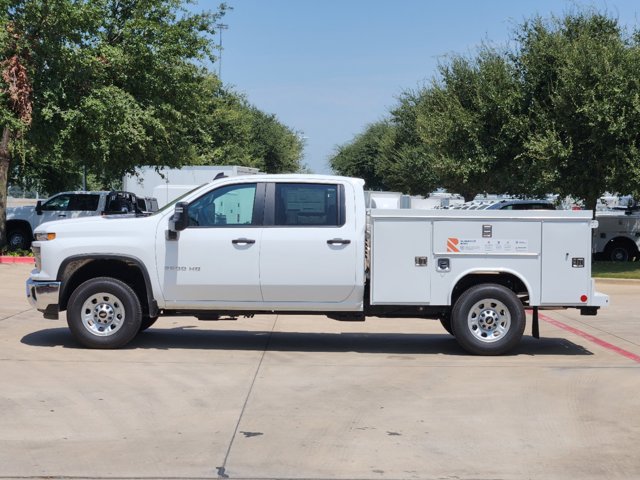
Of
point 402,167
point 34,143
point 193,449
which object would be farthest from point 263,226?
point 402,167

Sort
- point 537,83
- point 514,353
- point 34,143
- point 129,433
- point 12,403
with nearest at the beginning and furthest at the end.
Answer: point 129,433 → point 12,403 → point 514,353 → point 34,143 → point 537,83

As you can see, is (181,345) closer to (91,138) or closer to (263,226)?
(263,226)

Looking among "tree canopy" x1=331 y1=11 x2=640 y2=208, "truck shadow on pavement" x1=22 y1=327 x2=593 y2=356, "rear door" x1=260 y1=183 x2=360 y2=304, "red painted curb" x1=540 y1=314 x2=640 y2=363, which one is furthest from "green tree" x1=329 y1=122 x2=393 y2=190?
"rear door" x1=260 y1=183 x2=360 y2=304

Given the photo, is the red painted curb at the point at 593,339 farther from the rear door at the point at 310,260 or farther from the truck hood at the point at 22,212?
the truck hood at the point at 22,212

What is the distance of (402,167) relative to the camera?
52344 mm

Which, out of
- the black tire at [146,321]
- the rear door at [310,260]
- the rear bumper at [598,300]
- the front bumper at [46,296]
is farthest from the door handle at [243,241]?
the rear bumper at [598,300]

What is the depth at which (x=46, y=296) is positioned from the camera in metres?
10.1

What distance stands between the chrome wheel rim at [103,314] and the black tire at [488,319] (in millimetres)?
3896

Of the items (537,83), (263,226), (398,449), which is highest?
(537,83)

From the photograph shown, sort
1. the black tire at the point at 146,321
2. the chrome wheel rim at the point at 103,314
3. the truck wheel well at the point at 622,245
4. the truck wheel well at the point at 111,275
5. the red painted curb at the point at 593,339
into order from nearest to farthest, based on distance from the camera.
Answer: the chrome wheel rim at the point at 103,314, the truck wheel well at the point at 111,275, the red painted curb at the point at 593,339, the black tire at the point at 146,321, the truck wheel well at the point at 622,245

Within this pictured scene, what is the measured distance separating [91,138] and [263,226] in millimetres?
14974

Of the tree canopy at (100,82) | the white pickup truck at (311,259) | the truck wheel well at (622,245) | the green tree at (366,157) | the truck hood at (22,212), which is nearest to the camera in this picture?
the white pickup truck at (311,259)

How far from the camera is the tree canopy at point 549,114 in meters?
22.3

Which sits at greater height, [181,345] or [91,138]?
[91,138]
